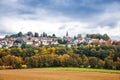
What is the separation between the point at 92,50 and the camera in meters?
112

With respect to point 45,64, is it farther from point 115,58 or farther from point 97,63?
point 115,58

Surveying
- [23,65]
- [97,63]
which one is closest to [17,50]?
[23,65]

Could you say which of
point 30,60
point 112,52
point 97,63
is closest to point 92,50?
point 112,52

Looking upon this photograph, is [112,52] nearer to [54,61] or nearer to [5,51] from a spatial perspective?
[54,61]

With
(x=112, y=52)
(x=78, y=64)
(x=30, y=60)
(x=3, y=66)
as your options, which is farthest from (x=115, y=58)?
(x=3, y=66)

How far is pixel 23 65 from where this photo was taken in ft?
330

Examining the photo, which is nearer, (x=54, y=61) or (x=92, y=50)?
(x=54, y=61)

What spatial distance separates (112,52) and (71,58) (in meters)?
15.9

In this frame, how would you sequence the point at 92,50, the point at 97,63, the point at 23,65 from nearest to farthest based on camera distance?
the point at 97,63 < the point at 23,65 < the point at 92,50

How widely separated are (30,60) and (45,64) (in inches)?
216

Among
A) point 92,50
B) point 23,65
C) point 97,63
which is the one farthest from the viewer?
point 92,50

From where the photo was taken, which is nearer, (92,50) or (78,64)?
(78,64)

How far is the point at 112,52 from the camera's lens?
10412 cm

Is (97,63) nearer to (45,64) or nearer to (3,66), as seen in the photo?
(45,64)
